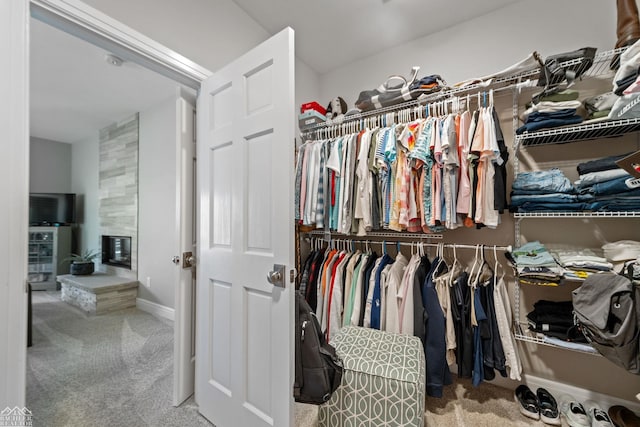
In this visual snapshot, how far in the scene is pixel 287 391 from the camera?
1.19m

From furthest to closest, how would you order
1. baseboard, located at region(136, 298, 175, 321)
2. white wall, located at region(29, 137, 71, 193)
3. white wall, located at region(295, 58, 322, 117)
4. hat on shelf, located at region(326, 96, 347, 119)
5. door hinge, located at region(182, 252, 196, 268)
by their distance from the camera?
white wall, located at region(29, 137, 71, 193), baseboard, located at region(136, 298, 175, 321), white wall, located at region(295, 58, 322, 117), hat on shelf, located at region(326, 96, 347, 119), door hinge, located at region(182, 252, 196, 268)

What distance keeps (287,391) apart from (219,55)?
6.36ft

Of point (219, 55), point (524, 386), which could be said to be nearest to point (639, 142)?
point (524, 386)

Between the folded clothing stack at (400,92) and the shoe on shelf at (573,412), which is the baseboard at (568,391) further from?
the folded clothing stack at (400,92)

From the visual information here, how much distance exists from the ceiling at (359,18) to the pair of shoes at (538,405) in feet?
8.49

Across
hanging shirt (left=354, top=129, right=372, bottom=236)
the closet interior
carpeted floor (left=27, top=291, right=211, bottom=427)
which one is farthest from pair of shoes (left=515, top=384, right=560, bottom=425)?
carpeted floor (left=27, top=291, right=211, bottom=427)

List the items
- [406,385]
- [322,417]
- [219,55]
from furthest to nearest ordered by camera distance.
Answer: [219,55], [322,417], [406,385]

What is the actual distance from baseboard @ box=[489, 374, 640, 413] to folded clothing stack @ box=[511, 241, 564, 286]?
0.80 metres

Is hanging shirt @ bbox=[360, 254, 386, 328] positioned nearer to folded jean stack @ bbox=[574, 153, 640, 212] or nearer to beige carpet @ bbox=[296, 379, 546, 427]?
beige carpet @ bbox=[296, 379, 546, 427]

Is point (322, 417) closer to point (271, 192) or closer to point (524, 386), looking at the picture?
point (271, 192)

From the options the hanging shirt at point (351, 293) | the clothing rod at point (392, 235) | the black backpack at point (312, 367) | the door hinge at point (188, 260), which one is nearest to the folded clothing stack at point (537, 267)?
the clothing rod at point (392, 235)

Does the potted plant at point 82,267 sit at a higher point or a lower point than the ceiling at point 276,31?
lower

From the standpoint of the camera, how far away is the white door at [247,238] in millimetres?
1210

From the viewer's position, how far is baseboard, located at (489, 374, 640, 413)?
160 centimetres
